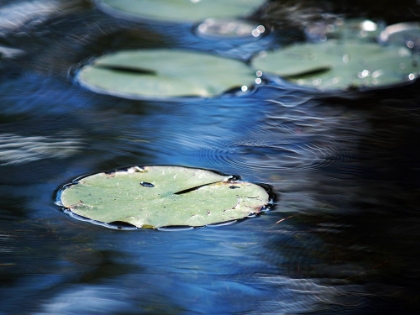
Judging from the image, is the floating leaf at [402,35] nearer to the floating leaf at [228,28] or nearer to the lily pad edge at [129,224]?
the floating leaf at [228,28]

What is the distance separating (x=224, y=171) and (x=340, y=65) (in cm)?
87

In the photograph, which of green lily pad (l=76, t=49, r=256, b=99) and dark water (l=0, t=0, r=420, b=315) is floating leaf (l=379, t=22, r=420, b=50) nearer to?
dark water (l=0, t=0, r=420, b=315)

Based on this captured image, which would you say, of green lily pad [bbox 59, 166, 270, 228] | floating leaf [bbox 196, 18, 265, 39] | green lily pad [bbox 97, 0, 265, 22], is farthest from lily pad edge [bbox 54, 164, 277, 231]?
green lily pad [bbox 97, 0, 265, 22]

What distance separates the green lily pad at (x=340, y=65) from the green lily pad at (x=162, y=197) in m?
0.81

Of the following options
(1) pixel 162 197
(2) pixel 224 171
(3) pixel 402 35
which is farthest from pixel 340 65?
(1) pixel 162 197

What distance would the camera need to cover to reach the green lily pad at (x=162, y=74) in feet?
7.42

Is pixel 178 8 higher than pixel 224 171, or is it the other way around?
pixel 178 8

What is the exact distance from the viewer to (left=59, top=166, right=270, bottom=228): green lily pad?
60.0 inches

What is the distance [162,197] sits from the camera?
5.18 feet

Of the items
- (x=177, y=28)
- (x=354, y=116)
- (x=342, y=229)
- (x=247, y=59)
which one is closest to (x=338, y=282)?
(x=342, y=229)

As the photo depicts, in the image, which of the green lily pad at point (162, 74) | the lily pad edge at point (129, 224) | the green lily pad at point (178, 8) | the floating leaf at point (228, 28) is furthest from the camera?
the green lily pad at point (178, 8)

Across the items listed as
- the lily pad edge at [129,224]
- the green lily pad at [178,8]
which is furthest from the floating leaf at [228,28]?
the lily pad edge at [129,224]

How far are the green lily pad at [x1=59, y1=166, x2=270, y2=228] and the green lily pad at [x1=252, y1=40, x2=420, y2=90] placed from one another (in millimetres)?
814

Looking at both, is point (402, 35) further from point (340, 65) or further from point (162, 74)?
point (162, 74)
